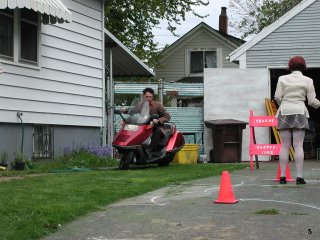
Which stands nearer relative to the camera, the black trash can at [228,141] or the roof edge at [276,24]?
the black trash can at [228,141]

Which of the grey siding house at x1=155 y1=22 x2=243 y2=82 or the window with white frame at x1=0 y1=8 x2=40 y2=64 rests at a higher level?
the grey siding house at x1=155 y1=22 x2=243 y2=82

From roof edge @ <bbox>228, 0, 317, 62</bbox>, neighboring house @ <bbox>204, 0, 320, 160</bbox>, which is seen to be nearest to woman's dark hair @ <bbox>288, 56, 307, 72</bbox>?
neighboring house @ <bbox>204, 0, 320, 160</bbox>

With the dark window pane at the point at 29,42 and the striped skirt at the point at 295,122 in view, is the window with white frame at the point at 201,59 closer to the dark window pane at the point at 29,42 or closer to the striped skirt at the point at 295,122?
the dark window pane at the point at 29,42

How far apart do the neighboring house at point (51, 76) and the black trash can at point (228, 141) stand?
3.30 meters

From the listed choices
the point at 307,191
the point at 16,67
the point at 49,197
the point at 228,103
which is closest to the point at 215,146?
the point at 228,103

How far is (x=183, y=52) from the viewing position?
1430 inches

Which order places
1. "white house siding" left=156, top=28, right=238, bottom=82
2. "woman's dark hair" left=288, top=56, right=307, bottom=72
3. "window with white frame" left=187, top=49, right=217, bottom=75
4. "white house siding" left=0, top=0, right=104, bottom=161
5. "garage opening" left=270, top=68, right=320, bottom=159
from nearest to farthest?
1. "woman's dark hair" left=288, top=56, right=307, bottom=72
2. "white house siding" left=0, top=0, right=104, bottom=161
3. "garage opening" left=270, top=68, right=320, bottom=159
4. "white house siding" left=156, top=28, right=238, bottom=82
5. "window with white frame" left=187, top=49, right=217, bottom=75

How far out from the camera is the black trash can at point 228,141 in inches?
650

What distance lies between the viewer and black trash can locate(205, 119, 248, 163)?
54.1 ft

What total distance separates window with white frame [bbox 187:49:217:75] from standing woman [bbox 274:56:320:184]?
2726 cm

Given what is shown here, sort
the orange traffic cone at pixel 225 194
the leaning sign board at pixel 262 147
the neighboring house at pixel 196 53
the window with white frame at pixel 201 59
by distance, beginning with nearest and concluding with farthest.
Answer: the orange traffic cone at pixel 225 194 < the leaning sign board at pixel 262 147 < the neighboring house at pixel 196 53 < the window with white frame at pixel 201 59

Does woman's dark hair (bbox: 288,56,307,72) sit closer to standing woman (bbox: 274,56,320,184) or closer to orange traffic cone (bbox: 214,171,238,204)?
standing woman (bbox: 274,56,320,184)

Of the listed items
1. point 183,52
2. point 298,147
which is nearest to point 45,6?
point 298,147

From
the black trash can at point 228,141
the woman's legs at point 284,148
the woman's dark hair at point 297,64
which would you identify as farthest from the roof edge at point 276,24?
the woman's legs at point 284,148
